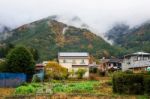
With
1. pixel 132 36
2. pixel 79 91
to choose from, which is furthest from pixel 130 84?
pixel 132 36

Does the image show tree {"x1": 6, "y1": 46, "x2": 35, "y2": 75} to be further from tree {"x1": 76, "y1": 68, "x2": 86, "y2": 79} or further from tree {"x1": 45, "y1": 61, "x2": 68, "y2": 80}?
tree {"x1": 76, "y1": 68, "x2": 86, "y2": 79}

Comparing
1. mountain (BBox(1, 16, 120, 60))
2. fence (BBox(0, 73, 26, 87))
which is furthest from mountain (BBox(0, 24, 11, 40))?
fence (BBox(0, 73, 26, 87))

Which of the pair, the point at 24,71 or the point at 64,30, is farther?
the point at 64,30

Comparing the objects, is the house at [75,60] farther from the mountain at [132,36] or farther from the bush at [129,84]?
the bush at [129,84]

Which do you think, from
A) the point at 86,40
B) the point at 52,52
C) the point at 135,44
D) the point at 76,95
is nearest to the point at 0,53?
the point at 52,52

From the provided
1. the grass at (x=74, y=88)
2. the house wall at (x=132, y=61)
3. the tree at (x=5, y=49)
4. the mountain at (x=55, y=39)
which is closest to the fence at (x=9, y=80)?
the grass at (x=74, y=88)

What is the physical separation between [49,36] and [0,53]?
25143 mm

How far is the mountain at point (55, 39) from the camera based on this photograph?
319ft

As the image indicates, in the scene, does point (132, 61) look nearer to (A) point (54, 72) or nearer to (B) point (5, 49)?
(A) point (54, 72)

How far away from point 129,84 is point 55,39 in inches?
3246

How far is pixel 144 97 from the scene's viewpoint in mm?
24219

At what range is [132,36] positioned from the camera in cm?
12306

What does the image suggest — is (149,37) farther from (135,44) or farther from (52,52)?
(52,52)

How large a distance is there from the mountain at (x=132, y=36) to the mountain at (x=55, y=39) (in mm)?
6270
